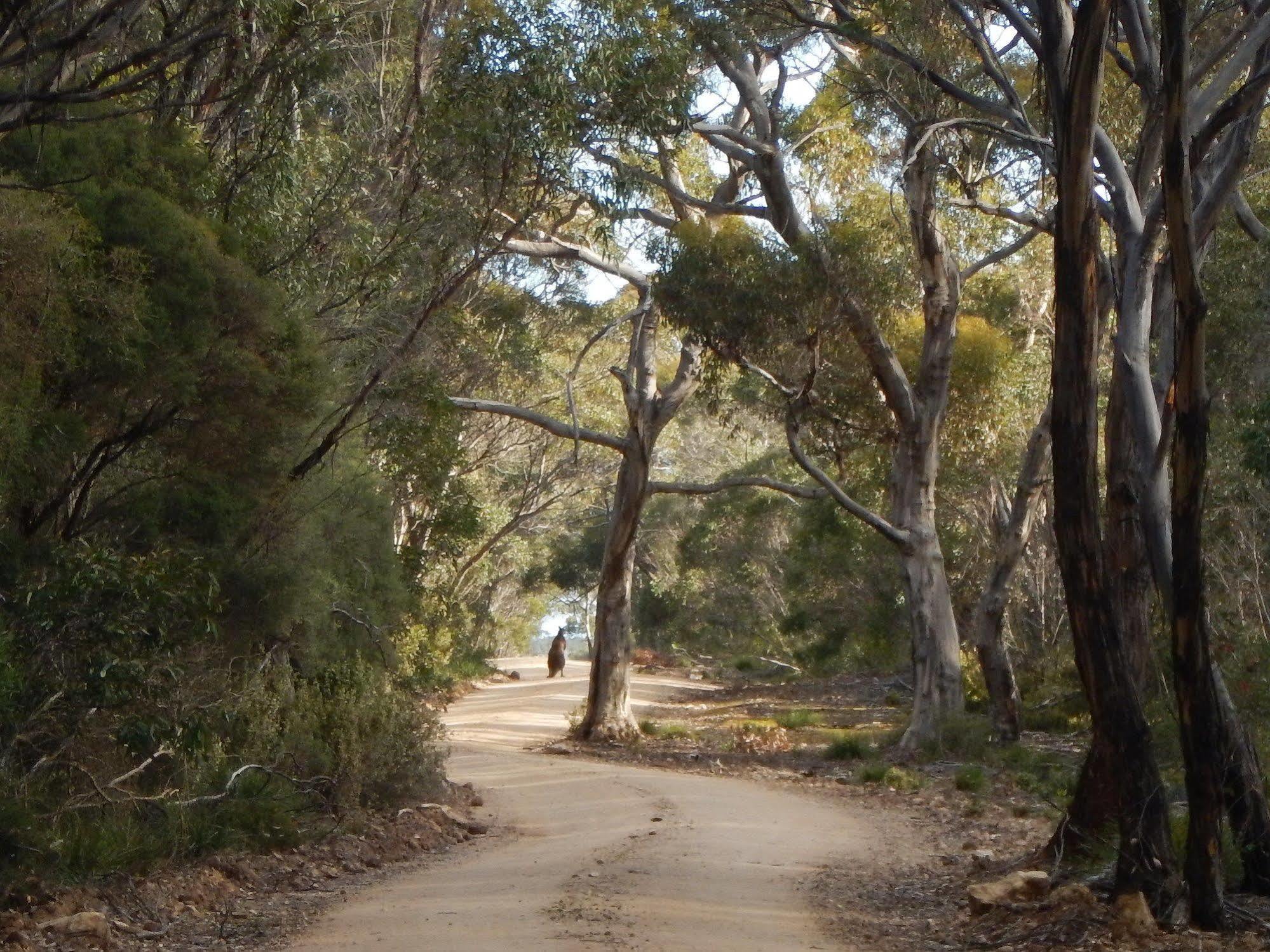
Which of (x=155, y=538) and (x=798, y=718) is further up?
(x=155, y=538)

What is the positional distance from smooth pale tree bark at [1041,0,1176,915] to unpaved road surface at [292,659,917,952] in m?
1.96

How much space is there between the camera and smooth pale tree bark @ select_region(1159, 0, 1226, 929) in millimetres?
7227

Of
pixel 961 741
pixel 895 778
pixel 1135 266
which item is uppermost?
pixel 1135 266

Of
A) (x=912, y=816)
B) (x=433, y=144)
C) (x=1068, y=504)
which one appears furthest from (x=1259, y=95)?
(x=912, y=816)

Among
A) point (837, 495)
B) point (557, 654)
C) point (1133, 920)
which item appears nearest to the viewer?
point (1133, 920)

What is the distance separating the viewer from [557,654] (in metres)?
40.9

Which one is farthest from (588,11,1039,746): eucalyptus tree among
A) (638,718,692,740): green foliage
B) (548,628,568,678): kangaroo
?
(548,628,568,678): kangaroo

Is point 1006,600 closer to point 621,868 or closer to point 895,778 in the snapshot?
point 895,778

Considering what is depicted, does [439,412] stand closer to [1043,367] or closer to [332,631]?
A: [332,631]

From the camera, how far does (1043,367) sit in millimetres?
24281

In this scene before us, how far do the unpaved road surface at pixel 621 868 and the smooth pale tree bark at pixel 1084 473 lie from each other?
196cm

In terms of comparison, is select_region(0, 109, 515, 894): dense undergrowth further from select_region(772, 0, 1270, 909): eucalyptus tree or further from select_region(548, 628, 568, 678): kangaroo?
select_region(548, 628, 568, 678): kangaroo

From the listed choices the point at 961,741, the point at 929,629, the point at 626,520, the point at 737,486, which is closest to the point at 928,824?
the point at 961,741

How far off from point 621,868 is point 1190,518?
478 centimetres
